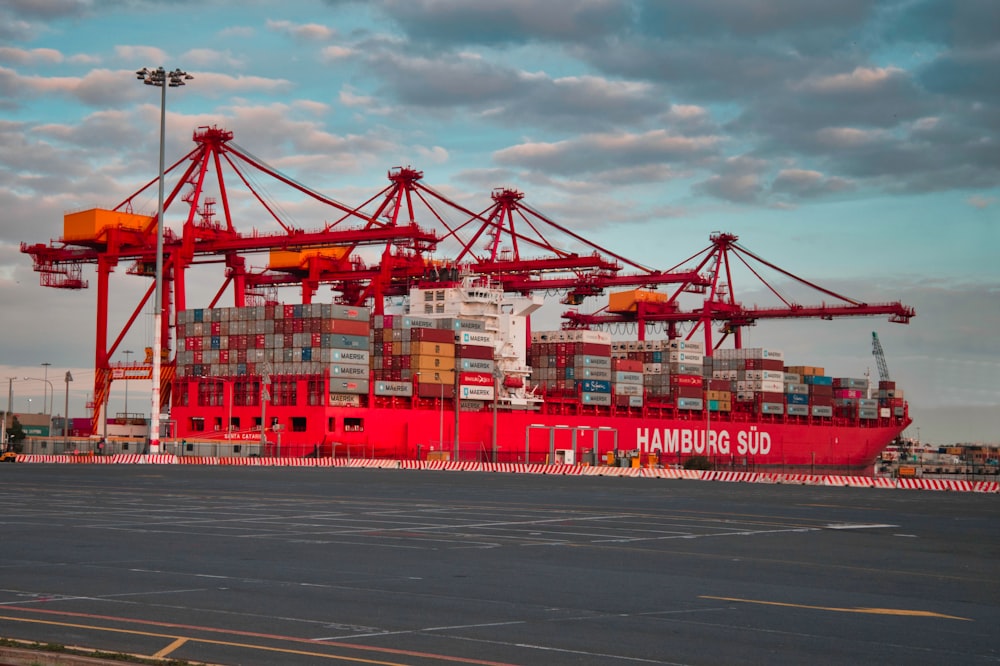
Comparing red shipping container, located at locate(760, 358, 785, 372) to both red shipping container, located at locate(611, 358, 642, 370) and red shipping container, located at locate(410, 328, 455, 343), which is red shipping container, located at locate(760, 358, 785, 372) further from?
red shipping container, located at locate(410, 328, 455, 343)

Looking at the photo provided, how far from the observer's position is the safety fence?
5506 cm

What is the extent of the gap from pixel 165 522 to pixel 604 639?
15753 mm

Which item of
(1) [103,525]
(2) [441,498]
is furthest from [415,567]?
(2) [441,498]

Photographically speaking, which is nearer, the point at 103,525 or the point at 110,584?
the point at 110,584

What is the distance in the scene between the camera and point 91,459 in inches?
2884

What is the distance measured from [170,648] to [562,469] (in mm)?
57852

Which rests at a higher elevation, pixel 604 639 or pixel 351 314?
pixel 351 314

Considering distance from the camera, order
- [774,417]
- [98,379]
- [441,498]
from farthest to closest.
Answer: [774,417], [98,379], [441,498]

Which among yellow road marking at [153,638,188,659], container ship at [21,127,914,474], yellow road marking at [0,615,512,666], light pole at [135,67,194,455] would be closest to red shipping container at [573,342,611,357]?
container ship at [21,127,914,474]

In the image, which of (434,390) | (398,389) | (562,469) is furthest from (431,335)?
(562,469)

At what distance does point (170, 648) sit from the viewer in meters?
10.4

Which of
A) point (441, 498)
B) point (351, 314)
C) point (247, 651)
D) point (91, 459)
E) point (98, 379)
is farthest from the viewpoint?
point (98, 379)

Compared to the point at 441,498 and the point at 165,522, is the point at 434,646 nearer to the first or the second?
the point at 165,522

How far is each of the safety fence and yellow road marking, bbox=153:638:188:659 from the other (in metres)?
49.1
